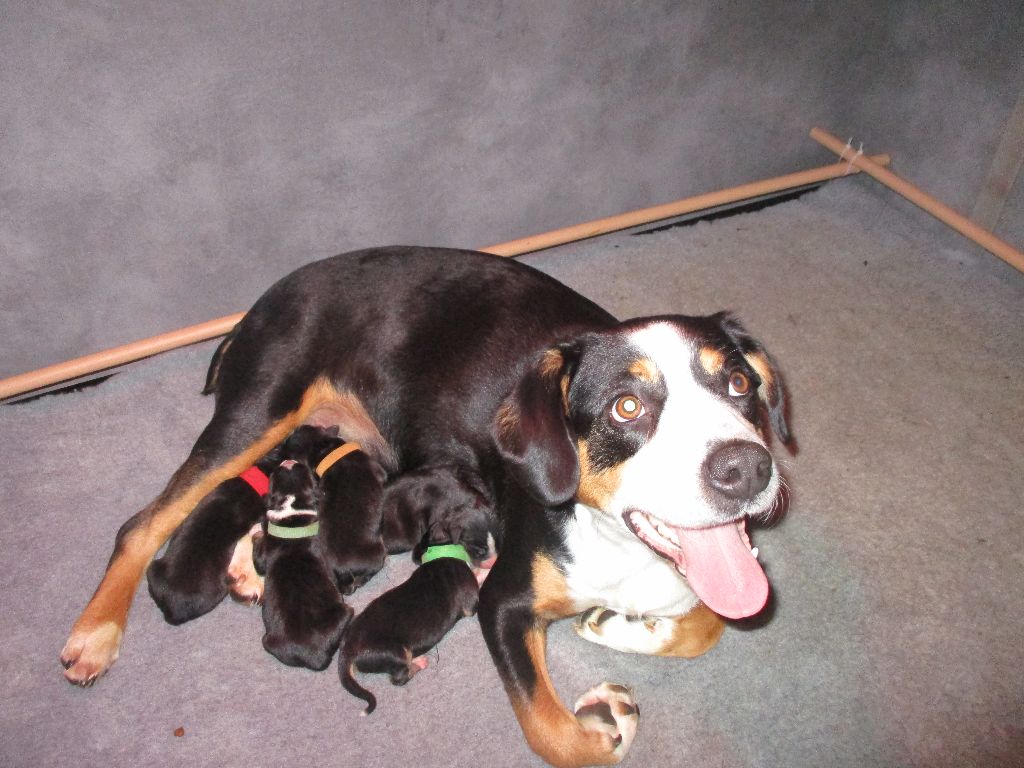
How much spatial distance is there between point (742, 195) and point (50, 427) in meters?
3.63

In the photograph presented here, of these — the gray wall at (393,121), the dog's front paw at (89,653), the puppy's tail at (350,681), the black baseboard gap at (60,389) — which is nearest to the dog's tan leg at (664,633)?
the puppy's tail at (350,681)

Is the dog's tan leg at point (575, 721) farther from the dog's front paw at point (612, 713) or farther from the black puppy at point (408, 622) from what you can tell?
the black puppy at point (408, 622)

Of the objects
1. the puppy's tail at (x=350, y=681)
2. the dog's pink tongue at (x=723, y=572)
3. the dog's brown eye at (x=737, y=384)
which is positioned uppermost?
the dog's brown eye at (x=737, y=384)

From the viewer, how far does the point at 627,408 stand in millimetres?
2002

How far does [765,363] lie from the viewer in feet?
7.63

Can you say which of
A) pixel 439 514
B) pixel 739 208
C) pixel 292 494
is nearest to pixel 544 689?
pixel 439 514

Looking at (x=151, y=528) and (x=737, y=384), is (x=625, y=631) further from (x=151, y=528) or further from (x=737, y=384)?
(x=151, y=528)

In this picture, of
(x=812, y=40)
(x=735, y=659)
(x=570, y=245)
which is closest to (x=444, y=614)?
(x=735, y=659)

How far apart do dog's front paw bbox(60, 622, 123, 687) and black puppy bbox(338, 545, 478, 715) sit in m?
0.78

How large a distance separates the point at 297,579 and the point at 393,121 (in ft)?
6.89

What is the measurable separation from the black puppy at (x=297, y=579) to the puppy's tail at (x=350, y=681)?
0.08 m

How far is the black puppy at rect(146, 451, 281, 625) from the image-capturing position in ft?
8.19

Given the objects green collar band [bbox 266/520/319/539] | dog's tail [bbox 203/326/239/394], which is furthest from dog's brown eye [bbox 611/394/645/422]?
dog's tail [bbox 203/326/239/394]

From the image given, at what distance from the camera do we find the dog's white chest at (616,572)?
2.24 m
